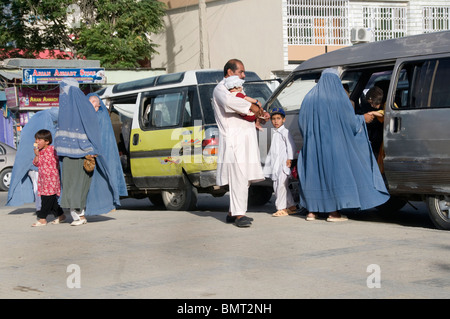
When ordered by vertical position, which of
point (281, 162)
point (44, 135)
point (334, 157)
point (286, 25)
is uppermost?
point (286, 25)

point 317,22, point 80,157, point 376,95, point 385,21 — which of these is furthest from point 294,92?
point 385,21

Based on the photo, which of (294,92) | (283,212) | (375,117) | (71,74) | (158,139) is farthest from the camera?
(71,74)

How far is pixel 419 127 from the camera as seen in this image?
8.73 m

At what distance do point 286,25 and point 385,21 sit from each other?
4.60 m

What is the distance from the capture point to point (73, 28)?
31797 mm

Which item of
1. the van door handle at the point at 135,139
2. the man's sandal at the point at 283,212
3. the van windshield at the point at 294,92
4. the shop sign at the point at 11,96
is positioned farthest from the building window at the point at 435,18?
the man's sandal at the point at 283,212

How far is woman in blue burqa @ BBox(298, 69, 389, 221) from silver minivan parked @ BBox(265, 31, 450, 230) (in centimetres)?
29

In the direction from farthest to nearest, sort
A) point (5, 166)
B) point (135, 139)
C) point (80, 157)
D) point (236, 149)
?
point (5, 166) → point (135, 139) → point (80, 157) → point (236, 149)

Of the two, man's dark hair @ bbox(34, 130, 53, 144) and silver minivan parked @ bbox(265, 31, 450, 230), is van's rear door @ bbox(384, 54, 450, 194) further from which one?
man's dark hair @ bbox(34, 130, 53, 144)

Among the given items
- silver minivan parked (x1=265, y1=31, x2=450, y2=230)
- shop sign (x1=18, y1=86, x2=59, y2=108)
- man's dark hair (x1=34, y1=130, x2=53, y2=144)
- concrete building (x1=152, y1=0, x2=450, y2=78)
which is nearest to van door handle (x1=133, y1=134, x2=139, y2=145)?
man's dark hair (x1=34, y1=130, x2=53, y2=144)

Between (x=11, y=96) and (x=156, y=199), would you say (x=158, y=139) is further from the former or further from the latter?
(x=11, y=96)

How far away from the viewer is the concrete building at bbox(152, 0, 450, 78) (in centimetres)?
2820
